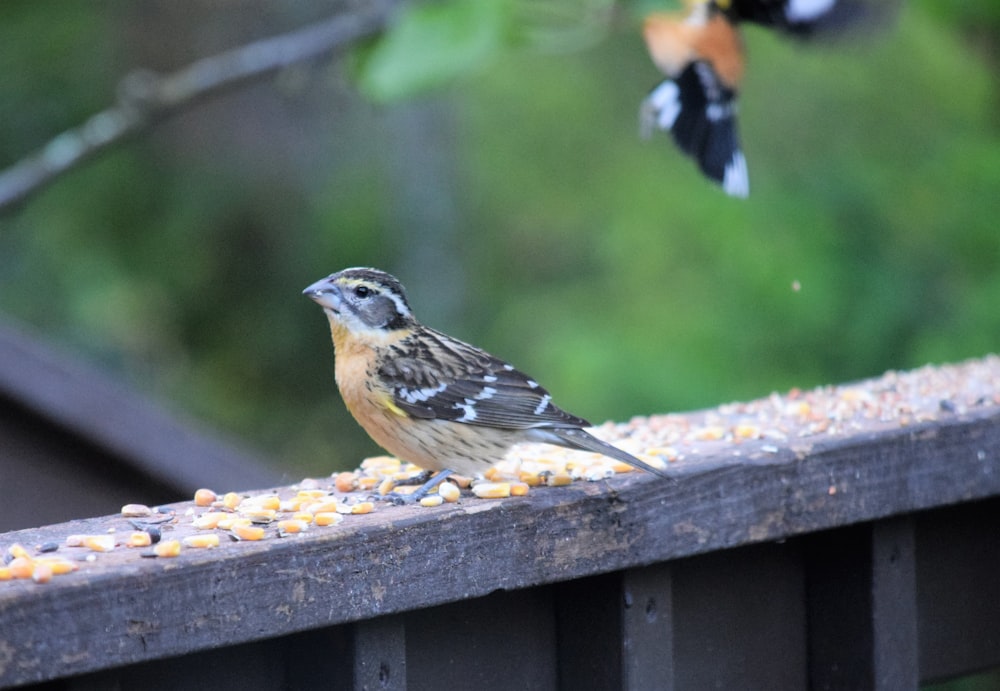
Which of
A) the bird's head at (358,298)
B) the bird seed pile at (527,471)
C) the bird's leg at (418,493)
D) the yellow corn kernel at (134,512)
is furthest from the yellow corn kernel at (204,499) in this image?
the bird's head at (358,298)

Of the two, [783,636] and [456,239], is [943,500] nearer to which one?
[783,636]

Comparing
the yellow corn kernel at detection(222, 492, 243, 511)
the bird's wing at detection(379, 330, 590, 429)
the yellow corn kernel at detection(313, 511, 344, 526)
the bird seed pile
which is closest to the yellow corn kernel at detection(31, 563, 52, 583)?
the bird seed pile

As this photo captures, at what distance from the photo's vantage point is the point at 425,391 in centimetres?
331

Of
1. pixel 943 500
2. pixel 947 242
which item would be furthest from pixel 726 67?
pixel 947 242

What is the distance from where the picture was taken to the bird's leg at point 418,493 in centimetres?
257

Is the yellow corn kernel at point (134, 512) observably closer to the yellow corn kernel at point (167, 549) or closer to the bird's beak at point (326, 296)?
the yellow corn kernel at point (167, 549)

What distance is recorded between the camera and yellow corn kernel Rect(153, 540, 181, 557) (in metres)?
2.01

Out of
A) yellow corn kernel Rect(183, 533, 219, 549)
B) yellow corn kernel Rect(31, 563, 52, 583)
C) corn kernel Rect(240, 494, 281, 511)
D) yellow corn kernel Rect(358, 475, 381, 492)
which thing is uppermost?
yellow corn kernel Rect(358, 475, 381, 492)

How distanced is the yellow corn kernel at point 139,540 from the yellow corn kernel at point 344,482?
2.34 ft

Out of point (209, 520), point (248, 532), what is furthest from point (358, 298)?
point (248, 532)

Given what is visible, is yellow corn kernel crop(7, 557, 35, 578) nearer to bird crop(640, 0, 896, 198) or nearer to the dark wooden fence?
the dark wooden fence

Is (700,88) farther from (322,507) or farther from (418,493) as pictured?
(322,507)

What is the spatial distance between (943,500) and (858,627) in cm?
35

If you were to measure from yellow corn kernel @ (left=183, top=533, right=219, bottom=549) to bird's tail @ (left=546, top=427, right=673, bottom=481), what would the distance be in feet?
2.98
